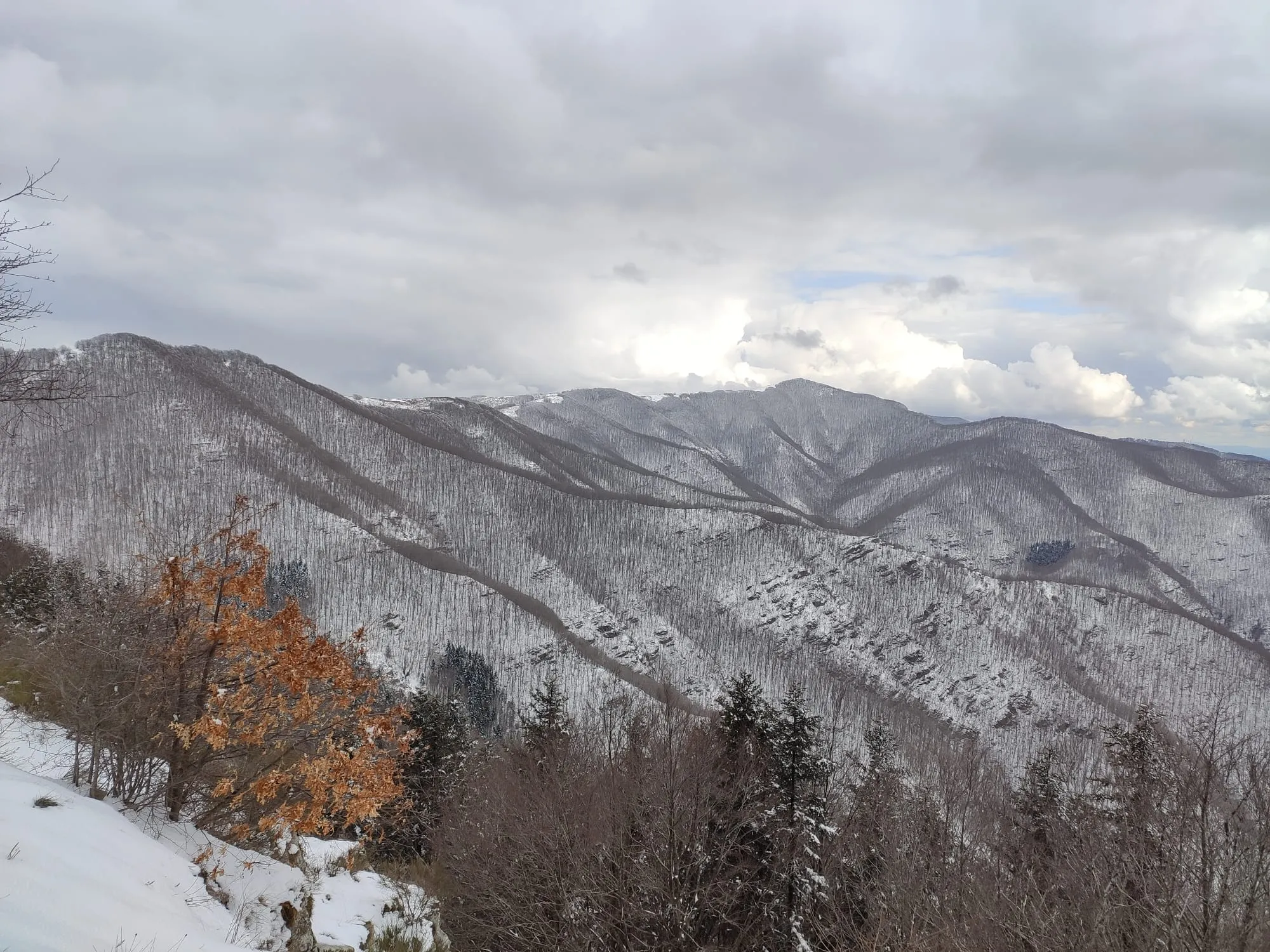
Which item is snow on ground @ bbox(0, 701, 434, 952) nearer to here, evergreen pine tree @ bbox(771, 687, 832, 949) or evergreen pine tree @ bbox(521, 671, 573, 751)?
evergreen pine tree @ bbox(771, 687, 832, 949)

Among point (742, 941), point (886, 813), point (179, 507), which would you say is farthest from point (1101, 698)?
point (179, 507)

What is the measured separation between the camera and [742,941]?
22.0 m

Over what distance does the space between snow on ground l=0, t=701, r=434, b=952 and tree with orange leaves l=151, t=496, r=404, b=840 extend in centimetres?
101

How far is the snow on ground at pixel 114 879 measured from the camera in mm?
7500

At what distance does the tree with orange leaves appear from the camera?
12.4m

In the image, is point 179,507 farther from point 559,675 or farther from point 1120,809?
point 1120,809

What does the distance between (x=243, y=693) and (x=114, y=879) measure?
3750 mm

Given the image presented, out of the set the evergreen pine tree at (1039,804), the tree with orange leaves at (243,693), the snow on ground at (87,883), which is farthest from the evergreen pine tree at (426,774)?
the evergreen pine tree at (1039,804)

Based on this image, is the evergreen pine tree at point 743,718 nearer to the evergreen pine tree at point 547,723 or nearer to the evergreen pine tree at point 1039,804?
the evergreen pine tree at point 547,723

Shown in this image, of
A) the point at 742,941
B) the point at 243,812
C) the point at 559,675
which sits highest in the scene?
the point at 243,812

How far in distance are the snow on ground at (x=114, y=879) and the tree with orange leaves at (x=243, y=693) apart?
1.01 m

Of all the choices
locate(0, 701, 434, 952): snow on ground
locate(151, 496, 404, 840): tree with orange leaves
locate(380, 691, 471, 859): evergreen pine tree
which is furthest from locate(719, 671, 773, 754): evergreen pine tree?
locate(151, 496, 404, 840): tree with orange leaves

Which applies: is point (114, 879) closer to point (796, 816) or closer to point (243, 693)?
point (243, 693)

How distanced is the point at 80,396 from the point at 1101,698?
245 metres
